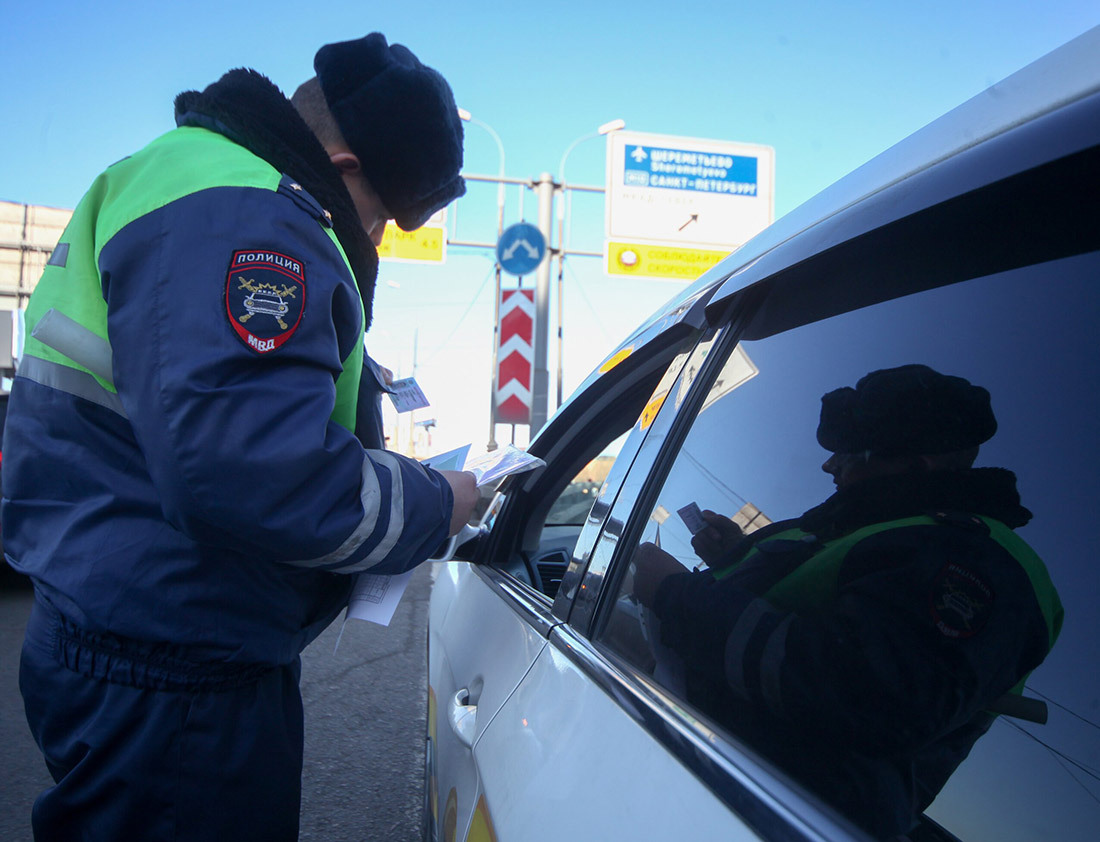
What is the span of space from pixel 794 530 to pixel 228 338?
0.67 metres

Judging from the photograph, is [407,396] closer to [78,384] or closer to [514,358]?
[78,384]

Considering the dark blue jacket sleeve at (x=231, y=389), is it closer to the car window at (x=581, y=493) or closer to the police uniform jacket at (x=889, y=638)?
the police uniform jacket at (x=889, y=638)

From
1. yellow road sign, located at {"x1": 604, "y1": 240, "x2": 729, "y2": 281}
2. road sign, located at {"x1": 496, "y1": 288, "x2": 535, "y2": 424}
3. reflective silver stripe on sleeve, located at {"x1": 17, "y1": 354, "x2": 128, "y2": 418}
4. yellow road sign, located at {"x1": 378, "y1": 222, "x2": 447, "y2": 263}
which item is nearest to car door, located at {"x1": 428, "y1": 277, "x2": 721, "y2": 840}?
reflective silver stripe on sleeve, located at {"x1": 17, "y1": 354, "x2": 128, "y2": 418}

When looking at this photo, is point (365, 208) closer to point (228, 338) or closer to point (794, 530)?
point (228, 338)

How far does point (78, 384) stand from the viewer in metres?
1.09

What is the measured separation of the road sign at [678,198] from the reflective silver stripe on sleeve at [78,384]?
10195 millimetres

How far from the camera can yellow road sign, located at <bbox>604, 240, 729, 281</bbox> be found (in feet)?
36.1

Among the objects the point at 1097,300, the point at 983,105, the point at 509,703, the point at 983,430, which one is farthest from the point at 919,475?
the point at 509,703

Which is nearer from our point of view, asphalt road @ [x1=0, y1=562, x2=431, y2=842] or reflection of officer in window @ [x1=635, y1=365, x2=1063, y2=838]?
reflection of officer in window @ [x1=635, y1=365, x2=1063, y2=838]

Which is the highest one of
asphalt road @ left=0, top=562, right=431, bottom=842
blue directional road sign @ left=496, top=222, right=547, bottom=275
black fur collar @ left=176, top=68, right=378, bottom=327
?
blue directional road sign @ left=496, top=222, right=547, bottom=275

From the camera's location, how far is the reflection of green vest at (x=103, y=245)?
1.02m

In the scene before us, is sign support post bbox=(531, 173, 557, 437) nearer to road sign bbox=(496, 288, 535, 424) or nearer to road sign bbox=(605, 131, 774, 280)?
road sign bbox=(496, 288, 535, 424)

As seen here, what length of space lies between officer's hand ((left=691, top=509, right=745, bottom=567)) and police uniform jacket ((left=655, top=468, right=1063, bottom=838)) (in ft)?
0.27

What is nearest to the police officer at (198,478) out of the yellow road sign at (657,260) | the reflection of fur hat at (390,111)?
the reflection of fur hat at (390,111)
